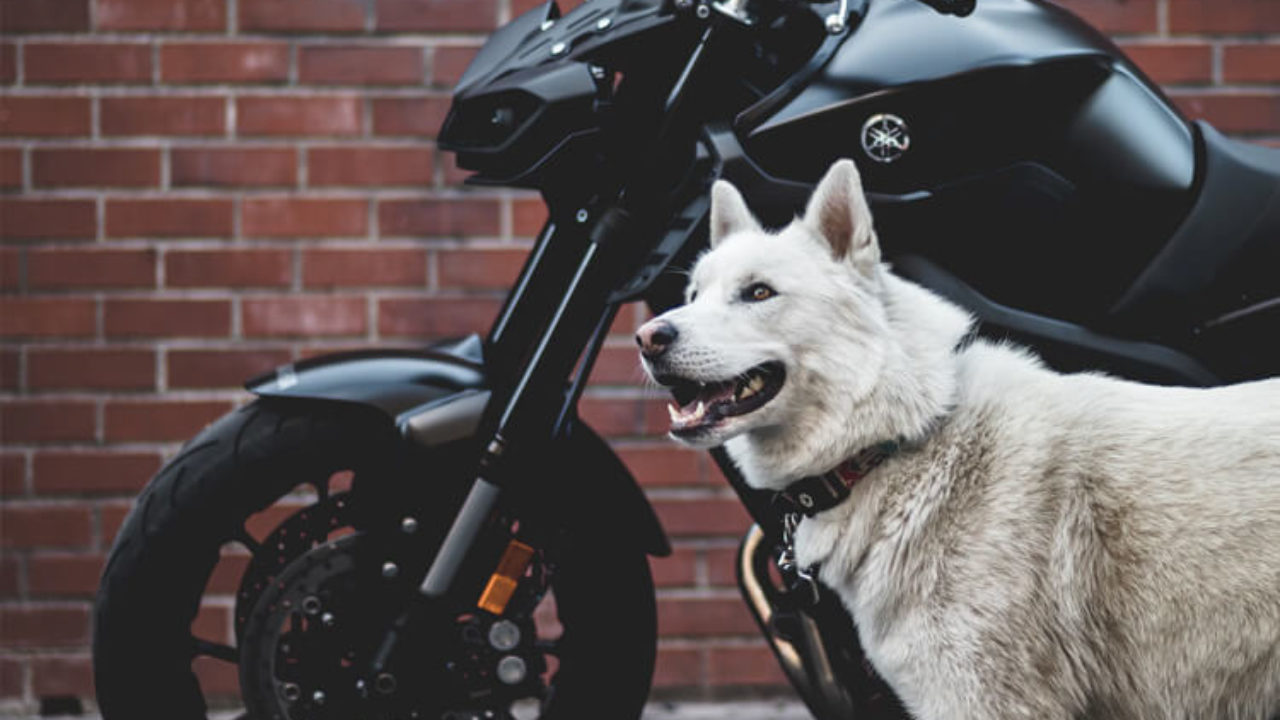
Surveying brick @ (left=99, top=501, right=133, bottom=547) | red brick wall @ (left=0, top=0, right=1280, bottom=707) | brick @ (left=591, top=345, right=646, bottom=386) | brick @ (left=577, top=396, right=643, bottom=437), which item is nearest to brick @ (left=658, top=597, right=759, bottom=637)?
red brick wall @ (left=0, top=0, right=1280, bottom=707)

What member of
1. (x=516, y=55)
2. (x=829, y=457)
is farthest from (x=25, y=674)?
(x=829, y=457)

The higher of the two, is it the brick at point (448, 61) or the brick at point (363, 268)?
the brick at point (448, 61)

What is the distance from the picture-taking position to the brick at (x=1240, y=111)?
3.02m

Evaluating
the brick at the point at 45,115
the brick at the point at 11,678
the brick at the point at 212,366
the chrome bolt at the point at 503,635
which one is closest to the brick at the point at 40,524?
the brick at the point at 11,678

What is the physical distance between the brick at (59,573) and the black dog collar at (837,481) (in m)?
1.94

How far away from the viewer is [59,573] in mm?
2990

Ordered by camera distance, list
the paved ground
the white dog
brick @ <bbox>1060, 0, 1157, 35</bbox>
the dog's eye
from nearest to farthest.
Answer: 1. the white dog
2. the dog's eye
3. the paved ground
4. brick @ <bbox>1060, 0, 1157, 35</bbox>

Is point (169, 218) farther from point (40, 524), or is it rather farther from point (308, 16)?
point (40, 524)

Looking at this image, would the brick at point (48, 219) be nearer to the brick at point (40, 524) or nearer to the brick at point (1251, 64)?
the brick at point (40, 524)

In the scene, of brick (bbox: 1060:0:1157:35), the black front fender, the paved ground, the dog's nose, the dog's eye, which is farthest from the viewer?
brick (bbox: 1060:0:1157:35)

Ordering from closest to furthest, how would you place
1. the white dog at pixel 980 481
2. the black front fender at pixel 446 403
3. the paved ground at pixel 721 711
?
the white dog at pixel 980 481
the black front fender at pixel 446 403
the paved ground at pixel 721 711

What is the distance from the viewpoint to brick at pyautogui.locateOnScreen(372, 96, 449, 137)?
3012 millimetres

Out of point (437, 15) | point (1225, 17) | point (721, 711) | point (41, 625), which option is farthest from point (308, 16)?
point (1225, 17)

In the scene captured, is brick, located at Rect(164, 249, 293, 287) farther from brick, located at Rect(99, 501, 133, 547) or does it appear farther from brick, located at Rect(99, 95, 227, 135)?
brick, located at Rect(99, 501, 133, 547)
